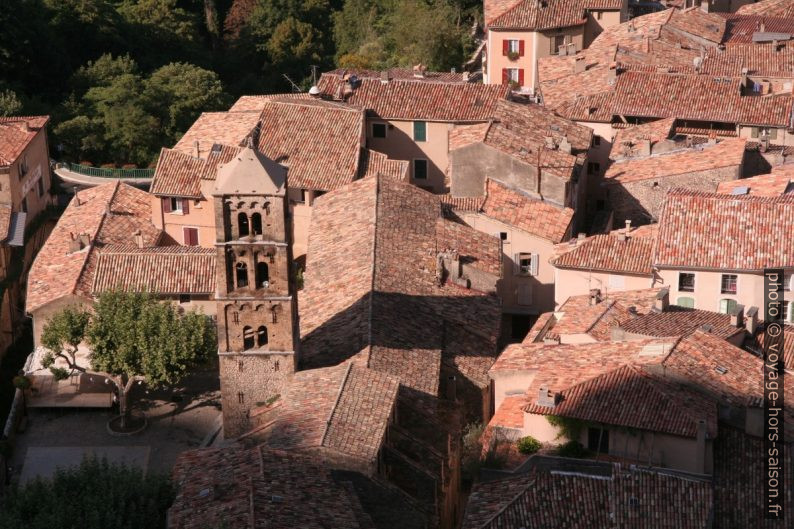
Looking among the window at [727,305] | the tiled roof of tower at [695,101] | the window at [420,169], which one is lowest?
the window at [727,305]

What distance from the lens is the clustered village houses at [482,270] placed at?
40250 millimetres

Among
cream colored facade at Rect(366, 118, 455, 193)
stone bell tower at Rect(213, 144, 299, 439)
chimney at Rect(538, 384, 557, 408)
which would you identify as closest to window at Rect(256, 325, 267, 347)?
stone bell tower at Rect(213, 144, 299, 439)

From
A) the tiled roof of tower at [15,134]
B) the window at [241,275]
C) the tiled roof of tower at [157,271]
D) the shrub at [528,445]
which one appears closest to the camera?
the shrub at [528,445]

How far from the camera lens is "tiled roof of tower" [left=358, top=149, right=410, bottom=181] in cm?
6556

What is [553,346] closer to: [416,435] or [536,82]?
[416,435]

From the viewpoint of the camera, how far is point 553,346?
49031 mm

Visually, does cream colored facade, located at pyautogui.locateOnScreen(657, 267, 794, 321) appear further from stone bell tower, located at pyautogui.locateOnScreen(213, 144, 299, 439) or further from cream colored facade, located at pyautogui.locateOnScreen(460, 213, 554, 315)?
stone bell tower, located at pyautogui.locateOnScreen(213, 144, 299, 439)

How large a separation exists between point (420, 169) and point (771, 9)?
1572 inches

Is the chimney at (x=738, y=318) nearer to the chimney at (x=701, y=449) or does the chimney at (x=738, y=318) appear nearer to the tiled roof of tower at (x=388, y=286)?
the tiled roof of tower at (x=388, y=286)

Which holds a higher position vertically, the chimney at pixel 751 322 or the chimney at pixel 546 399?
the chimney at pixel 751 322

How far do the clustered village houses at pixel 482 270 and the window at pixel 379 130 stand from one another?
0.53ft

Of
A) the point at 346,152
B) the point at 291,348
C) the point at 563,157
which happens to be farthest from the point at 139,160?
the point at 291,348

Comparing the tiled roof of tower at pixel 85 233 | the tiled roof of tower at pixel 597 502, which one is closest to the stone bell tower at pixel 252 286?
the tiled roof of tower at pixel 597 502

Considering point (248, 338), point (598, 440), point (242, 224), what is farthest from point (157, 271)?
point (598, 440)
